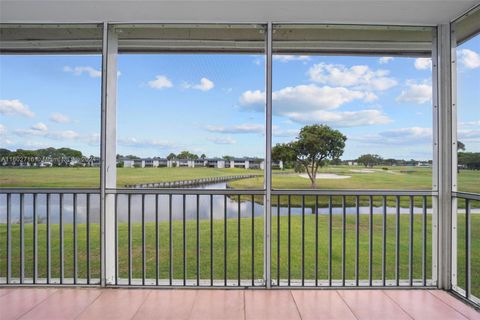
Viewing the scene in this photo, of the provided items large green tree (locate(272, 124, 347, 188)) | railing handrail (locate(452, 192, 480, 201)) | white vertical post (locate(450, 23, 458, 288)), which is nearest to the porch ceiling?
white vertical post (locate(450, 23, 458, 288))

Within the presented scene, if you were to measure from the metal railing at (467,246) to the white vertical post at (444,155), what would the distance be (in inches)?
Answer: 2.2

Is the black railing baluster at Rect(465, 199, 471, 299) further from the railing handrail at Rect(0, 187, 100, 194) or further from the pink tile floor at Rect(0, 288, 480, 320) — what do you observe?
the railing handrail at Rect(0, 187, 100, 194)

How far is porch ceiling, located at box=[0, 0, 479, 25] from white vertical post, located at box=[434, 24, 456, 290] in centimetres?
29

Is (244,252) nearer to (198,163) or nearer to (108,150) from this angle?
(198,163)

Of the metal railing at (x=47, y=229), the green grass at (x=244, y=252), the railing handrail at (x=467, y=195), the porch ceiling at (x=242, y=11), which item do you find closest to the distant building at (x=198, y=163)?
the metal railing at (x=47, y=229)

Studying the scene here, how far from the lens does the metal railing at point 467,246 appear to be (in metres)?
2.41

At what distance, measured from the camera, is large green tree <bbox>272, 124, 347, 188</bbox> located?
2.77m

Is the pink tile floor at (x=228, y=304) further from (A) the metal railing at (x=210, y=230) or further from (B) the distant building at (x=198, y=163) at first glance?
(B) the distant building at (x=198, y=163)

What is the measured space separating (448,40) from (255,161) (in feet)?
6.64

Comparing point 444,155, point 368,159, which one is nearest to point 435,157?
point 444,155

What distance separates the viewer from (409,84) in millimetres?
2752

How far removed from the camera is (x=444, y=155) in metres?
2.65

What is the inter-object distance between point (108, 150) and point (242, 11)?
1.71 metres

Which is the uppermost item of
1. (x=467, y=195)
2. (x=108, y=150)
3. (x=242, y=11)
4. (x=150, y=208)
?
(x=242, y=11)
